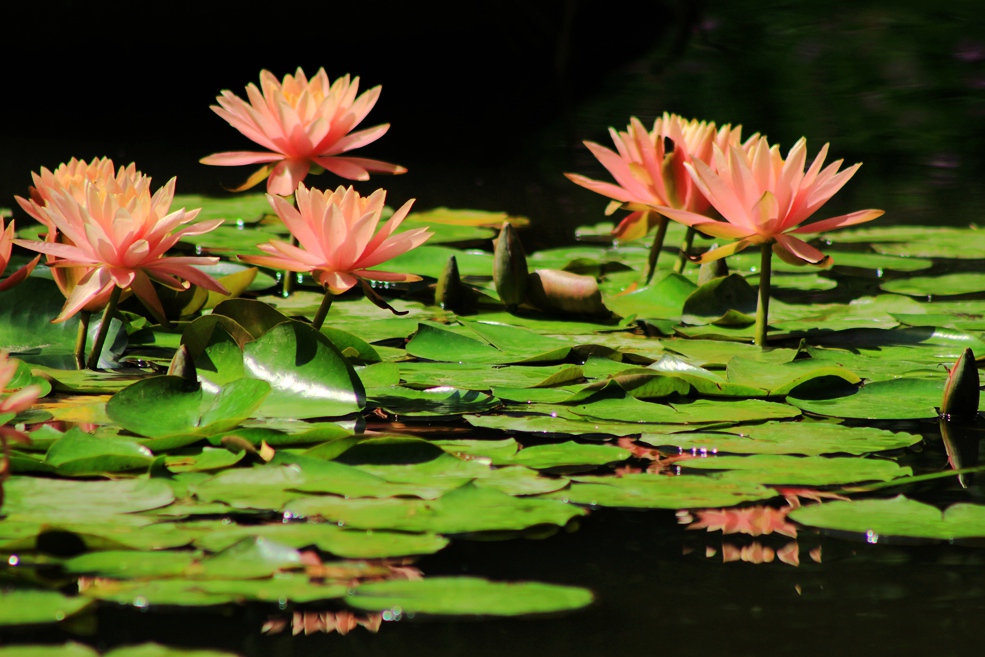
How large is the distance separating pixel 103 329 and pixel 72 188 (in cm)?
19

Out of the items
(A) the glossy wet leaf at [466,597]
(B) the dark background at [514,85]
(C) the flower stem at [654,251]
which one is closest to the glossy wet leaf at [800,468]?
(A) the glossy wet leaf at [466,597]

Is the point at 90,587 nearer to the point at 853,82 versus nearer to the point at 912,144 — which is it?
the point at 912,144

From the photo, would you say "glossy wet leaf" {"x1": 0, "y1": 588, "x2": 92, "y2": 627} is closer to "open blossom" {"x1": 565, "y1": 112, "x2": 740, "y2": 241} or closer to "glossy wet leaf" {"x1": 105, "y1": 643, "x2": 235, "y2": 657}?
"glossy wet leaf" {"x1": 105, "y1": 643, "x2": 235, "y2": 657}

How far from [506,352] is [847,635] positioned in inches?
34.9

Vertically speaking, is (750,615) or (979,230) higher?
(979,230)

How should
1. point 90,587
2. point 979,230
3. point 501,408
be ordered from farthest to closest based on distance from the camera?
point 979,230, point 501,408, point 90,587

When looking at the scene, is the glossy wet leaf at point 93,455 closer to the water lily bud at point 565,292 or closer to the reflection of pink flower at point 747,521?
the reflection of pink flower at point 747,521

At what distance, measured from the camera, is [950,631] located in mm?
846

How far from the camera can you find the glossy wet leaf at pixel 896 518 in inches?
39.9

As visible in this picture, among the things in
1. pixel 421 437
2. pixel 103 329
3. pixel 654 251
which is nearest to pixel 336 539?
pixel 421 437

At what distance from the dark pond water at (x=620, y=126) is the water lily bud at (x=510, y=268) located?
78cm

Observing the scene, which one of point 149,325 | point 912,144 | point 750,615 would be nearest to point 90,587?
point 750,615

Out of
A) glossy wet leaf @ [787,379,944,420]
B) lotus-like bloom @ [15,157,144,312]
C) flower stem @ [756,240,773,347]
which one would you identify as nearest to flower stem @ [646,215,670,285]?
flower stem @ [756,240,773,347]

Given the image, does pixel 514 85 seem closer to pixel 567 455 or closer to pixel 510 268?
pixel 510 268
